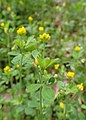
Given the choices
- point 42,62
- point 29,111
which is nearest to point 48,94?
point 42,62

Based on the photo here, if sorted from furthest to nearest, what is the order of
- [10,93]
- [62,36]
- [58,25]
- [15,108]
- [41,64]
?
[58,25], [62,36], [10,93], [15,108], [41,64]

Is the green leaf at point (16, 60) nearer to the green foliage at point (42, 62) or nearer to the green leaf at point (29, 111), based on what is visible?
the green foliage at point (42, 62)

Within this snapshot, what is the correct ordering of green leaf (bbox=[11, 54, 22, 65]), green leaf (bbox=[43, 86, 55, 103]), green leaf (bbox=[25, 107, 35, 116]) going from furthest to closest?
green leaf (bbox=[25, 107, 35, 116])
green leaf (bbox=[11, 54, 22, 65])
green leaf (bbox=[43, 86, 55, 103])

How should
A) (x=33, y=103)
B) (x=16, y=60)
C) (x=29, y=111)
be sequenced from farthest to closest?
(x=29, y=111) < (x=33, y=103) < (x=16, y=60)

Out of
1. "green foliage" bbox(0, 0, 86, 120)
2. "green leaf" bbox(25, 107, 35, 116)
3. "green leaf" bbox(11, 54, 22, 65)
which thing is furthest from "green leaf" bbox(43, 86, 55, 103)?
"green leaf" bbox(25, 107, 35, 116)

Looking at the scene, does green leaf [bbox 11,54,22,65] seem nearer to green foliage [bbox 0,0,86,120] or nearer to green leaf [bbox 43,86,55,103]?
green foliage [bbox 0,0,86,120]

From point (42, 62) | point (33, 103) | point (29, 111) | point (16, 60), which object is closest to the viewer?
point (42, 62)

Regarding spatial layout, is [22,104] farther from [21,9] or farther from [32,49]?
[21,9]

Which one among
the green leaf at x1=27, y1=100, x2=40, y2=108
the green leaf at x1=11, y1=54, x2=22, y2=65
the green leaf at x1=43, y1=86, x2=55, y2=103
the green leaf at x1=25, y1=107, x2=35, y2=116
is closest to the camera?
the green leaf at x1=43, y1=86, x2=55, y2=103

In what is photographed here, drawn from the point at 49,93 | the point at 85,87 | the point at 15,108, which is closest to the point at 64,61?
the point at 85,87

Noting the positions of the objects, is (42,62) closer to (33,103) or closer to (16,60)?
(16,60)

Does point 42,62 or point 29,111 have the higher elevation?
point 42,62
